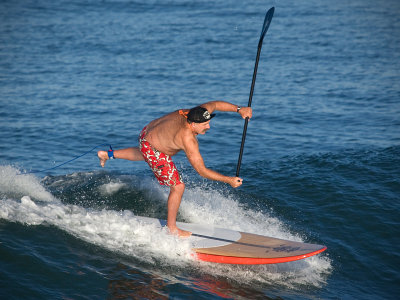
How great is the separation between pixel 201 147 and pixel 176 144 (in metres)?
6.69

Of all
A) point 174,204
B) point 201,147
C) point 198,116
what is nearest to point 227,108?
point 198,116

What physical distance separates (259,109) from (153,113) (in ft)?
11.7

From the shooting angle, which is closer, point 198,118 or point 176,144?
point 198,118

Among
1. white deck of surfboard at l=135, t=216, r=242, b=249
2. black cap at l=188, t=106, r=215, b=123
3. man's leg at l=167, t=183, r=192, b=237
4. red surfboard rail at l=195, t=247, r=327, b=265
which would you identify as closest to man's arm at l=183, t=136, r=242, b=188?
black cap at l=188, t=106, r=215, b=123

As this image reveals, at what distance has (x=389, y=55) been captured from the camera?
70.1 ft

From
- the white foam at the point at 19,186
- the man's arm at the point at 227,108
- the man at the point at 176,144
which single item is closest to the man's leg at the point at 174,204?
the man at the point at 176,144

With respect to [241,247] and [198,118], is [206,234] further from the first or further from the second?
[198,118]

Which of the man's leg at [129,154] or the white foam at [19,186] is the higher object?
the man's leg at [129,154]

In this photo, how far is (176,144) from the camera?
20.9ft

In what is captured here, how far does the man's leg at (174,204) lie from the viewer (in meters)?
6.84

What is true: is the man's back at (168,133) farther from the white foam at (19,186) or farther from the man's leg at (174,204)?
the white foam at (19,186)

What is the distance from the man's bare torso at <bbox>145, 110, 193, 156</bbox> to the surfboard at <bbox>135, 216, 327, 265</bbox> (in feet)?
4.68

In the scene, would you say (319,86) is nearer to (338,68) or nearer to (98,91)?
(338,68)

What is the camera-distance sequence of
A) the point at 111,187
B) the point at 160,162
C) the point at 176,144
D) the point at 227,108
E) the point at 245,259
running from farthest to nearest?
the point at 111,187 → the point at 227,108 → the point at 160,162 → the point at 245,259 → the point at 176,144
